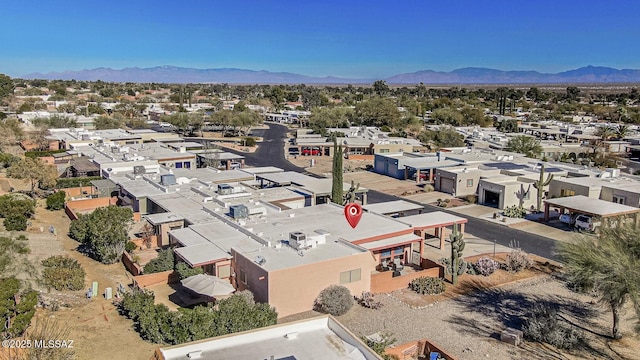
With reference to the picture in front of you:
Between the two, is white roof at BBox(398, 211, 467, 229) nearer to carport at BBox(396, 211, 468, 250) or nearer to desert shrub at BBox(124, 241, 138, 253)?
carport at BBox(396, 211, 468, 250)

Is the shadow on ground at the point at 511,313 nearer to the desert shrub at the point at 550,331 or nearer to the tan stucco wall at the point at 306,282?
the desert shrub at the point at 550,331

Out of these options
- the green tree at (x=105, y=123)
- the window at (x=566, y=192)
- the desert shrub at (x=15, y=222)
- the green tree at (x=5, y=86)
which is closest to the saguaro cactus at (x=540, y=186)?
the window at (x=566, y=192)

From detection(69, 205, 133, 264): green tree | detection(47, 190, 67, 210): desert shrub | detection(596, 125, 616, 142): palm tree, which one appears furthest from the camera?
detection(596, 125, 616, 142): palm tree

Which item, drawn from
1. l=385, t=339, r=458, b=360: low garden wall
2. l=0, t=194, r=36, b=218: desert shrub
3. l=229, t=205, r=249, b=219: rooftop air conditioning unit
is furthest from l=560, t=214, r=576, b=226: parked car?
l=0, t=194, r=36, b=218: desert shrub

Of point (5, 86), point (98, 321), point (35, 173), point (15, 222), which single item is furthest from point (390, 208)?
point (5, 86)

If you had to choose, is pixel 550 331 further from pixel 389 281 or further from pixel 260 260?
pixel 260 260

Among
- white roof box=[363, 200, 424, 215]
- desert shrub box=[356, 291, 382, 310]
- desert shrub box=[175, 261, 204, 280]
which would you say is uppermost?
white roof box=[363, 200, 424, 215]

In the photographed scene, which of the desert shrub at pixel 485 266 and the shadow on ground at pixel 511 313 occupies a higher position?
the desert shrub at pixel 485 266
